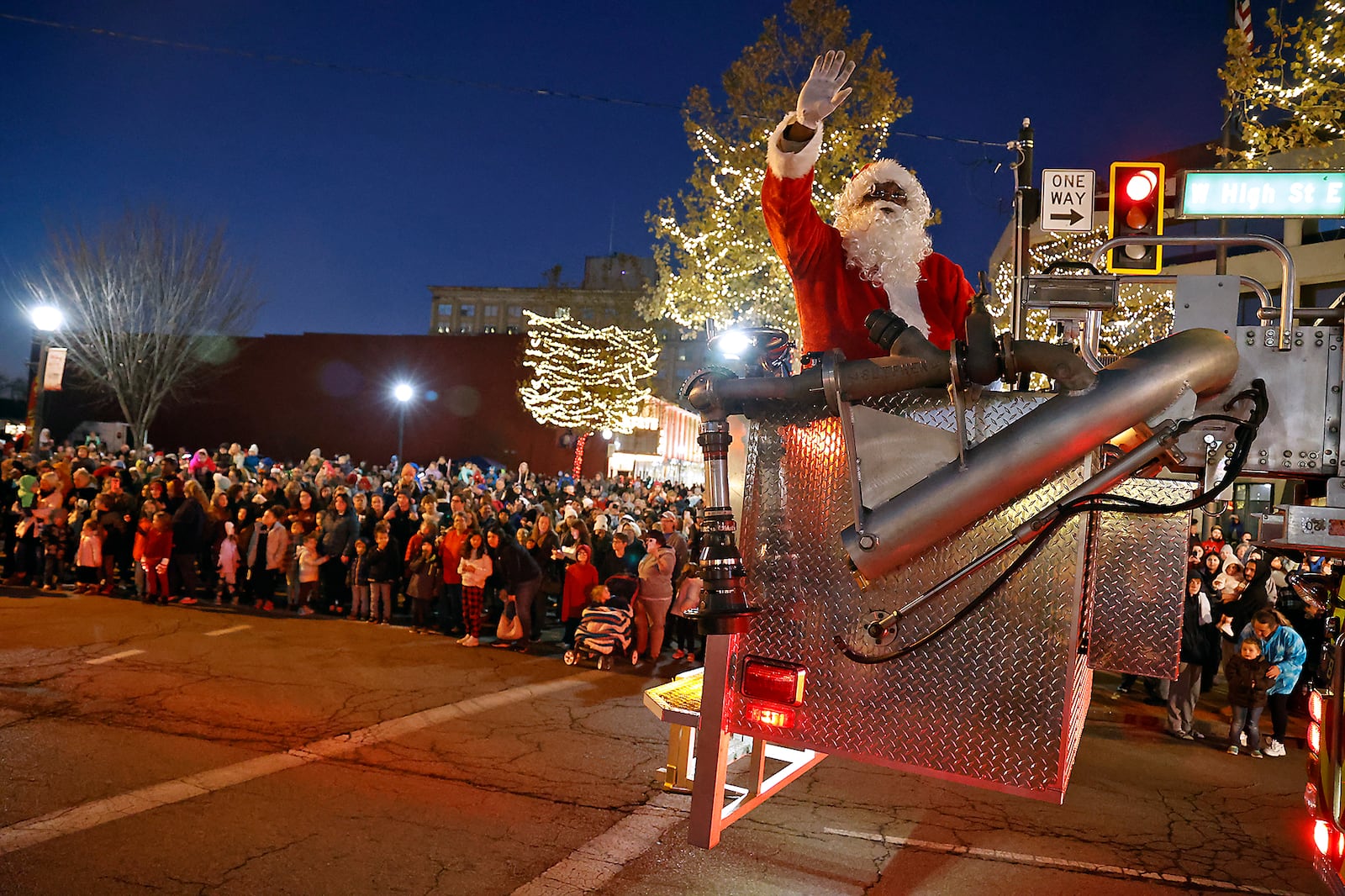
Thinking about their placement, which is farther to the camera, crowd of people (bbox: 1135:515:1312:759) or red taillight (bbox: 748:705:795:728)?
crowd of people (bbox: 1135:515:1312:759)

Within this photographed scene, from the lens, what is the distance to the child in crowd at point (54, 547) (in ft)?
44.7

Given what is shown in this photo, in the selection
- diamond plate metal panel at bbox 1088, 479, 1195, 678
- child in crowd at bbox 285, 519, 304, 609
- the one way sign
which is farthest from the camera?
child in crowd at bbox 285, 519, 304, 609

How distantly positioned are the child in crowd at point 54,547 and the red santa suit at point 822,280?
13.8m

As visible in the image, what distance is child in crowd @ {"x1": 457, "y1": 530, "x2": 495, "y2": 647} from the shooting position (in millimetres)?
11844

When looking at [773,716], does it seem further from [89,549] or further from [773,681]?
[89,549]

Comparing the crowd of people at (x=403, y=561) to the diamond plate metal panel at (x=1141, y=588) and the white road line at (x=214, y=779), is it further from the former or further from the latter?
the diamond plate metal panel at (x=1141, y=588)

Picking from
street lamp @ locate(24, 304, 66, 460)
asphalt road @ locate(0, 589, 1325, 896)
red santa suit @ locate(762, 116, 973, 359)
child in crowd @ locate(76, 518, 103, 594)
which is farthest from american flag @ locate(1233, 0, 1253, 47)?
street lamp @ locate(24, 304, 66, 460)

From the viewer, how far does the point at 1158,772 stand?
7848mm

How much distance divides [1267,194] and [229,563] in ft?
44.4

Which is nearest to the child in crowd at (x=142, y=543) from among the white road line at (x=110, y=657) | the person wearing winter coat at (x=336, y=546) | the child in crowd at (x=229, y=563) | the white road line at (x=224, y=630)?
the child in crowd at (x=229, y=563)

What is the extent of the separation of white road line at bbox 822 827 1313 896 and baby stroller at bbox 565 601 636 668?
5166 millimetres

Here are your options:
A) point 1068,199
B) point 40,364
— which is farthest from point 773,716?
point 40,364

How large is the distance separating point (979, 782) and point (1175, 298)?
185cm

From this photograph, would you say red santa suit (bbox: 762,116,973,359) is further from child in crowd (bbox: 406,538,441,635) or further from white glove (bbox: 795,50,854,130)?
child in crowd (bbox: 406,538,441,635)
